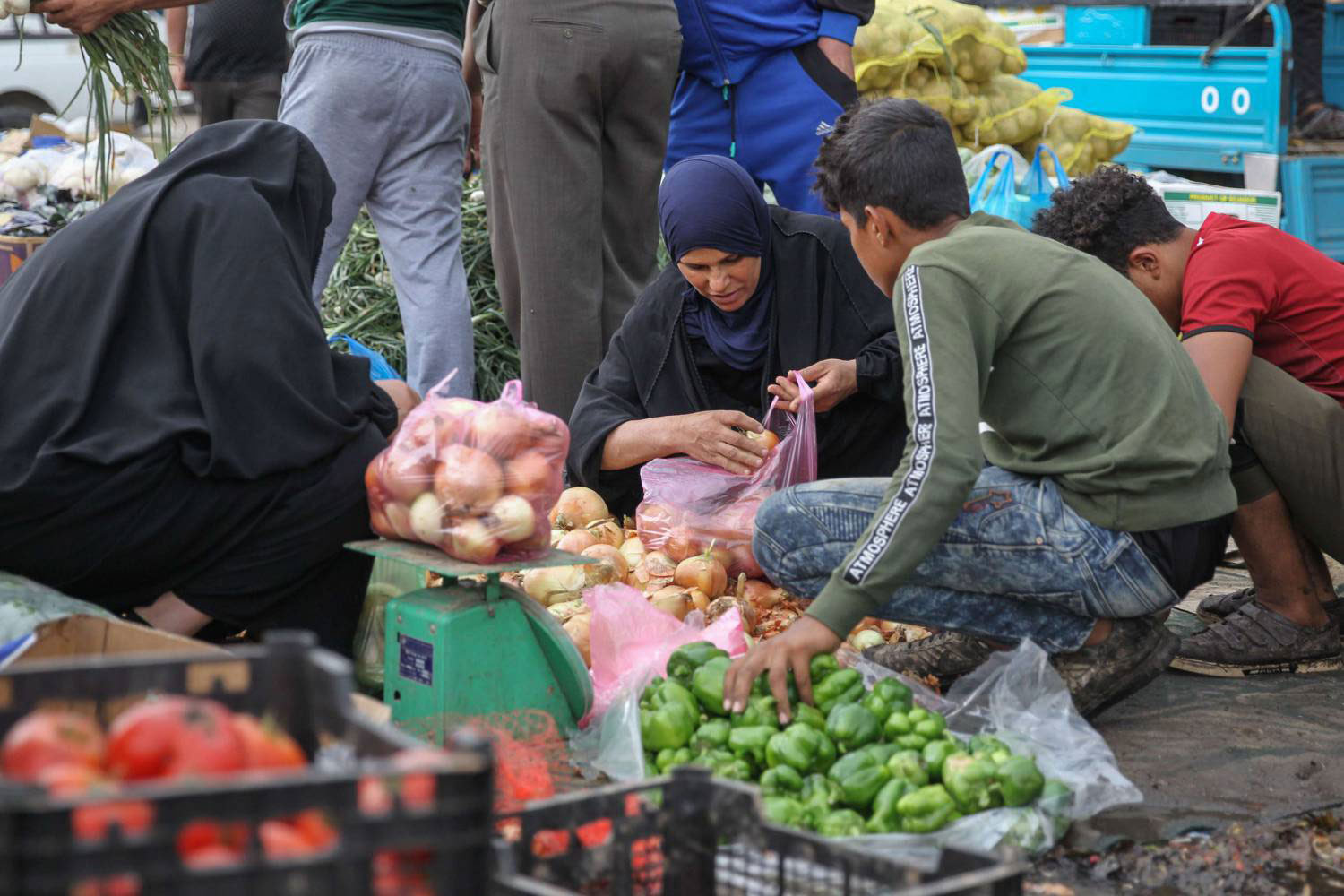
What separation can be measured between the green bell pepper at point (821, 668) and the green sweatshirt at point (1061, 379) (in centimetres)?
12

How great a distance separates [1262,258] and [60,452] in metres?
2.47

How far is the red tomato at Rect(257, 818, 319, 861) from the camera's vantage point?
3.76 feet

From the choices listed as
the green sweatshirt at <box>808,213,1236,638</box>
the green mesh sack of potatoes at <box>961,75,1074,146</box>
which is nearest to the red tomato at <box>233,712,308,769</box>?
the green sweatshirt at <box>808,213,1236,638</box>

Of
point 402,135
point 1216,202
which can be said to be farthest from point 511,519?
point 1216,202

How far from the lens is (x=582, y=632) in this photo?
3.01 metres

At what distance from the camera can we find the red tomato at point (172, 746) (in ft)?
3.99

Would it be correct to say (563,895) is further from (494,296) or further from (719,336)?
(494,296)

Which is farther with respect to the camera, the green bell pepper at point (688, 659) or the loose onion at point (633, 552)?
the loose onion at point (633, 552)

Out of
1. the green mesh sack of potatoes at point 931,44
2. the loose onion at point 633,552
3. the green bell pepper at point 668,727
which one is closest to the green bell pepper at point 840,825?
the green bell pepper at point 668,727

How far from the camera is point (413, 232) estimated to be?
173 inches

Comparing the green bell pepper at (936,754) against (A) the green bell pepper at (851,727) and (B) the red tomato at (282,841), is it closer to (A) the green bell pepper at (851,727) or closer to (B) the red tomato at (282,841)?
(A) the green bell pepper at (851,727)

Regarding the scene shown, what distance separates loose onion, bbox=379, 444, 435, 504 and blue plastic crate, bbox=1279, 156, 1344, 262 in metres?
5.08

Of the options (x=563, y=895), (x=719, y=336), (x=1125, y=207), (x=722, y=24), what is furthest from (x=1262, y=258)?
(x=563, y=895)

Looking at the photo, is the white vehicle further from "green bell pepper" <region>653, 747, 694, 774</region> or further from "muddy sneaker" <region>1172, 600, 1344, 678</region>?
"green bell pepper" <region>653, 747, 694, 774</region>
